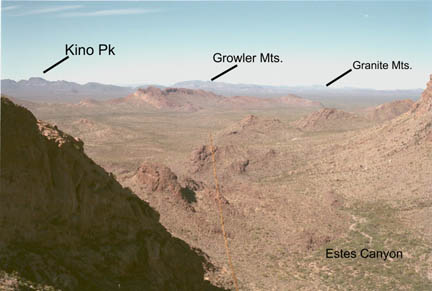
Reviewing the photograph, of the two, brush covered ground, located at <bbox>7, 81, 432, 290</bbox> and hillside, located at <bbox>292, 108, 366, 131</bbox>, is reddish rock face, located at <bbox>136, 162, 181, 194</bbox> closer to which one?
brush covered ground, located at <bbox>7, 81, 432, 290</bbox>

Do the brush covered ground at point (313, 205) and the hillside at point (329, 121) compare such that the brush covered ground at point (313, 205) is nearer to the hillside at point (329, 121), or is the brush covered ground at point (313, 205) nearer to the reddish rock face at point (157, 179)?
the reddish rock face at point (157, 179)

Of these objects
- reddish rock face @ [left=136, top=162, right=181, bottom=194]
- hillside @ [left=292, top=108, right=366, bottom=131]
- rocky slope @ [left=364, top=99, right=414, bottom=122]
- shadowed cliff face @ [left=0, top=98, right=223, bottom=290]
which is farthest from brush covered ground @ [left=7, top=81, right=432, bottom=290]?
rocky slope @ [left=364, top=99, right=414, bottom=122]

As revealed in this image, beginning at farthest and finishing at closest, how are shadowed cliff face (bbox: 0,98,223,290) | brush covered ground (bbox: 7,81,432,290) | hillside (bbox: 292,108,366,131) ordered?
hillside (bbox: 292,108,366,131)
brush covered ground (bbox: 7,81,432,290)
shadowed cliff face (bbox: 0,98,223,290)

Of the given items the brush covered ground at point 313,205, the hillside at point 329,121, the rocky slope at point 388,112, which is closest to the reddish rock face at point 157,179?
the brush covered ground at point 313,205

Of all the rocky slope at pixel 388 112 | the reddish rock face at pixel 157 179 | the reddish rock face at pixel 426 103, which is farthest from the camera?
the rocky slope at pixel 388 112

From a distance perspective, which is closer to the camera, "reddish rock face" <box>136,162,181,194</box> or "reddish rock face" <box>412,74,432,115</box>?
"reddish rock face" <box>136,162,181,194</box>

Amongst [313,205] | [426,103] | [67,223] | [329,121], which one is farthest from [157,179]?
[329,121]

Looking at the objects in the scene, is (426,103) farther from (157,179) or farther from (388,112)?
(388,112)
